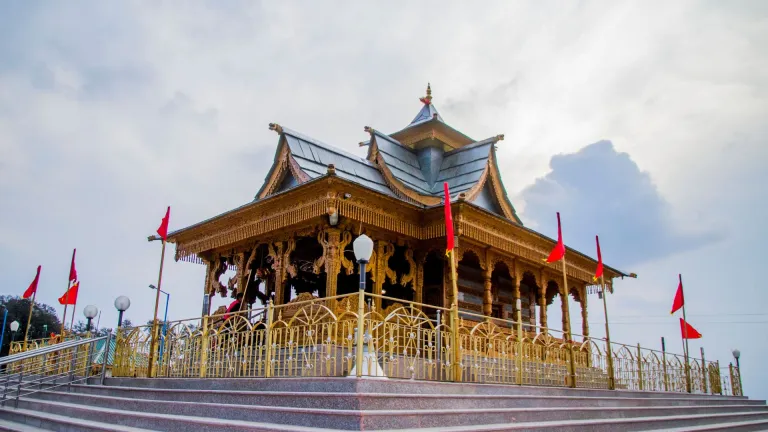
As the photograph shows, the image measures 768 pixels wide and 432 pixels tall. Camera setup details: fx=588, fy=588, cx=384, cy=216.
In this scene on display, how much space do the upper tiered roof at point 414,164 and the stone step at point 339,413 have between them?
22.3ft

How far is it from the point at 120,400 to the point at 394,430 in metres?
5.32

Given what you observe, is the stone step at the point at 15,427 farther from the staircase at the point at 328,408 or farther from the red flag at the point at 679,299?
the red flag at the point at 679,299

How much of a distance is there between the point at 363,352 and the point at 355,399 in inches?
70.1

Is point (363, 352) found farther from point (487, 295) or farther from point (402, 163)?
point (402, 163)

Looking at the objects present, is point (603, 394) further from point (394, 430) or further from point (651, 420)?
point (394, 430)

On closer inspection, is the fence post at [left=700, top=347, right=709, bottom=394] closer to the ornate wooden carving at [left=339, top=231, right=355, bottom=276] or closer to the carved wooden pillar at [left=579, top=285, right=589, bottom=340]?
the carved wooden pillar at [left=579, top=285, right=589, bottom=340]

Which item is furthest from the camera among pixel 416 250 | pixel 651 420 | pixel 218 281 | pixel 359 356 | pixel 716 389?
pixel 716 389

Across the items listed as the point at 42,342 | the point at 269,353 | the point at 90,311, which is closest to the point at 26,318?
the point at 42,342

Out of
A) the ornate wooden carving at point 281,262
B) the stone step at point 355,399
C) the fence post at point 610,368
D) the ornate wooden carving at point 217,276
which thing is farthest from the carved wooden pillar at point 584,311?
the ornate wooden carving at point 217,276

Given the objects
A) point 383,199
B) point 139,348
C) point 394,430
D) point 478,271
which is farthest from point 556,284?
point 394,430

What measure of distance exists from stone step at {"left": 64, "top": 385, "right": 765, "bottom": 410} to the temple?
4002 mm

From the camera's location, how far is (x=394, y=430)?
606cm

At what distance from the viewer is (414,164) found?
61.2ft

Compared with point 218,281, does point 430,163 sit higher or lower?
higher
